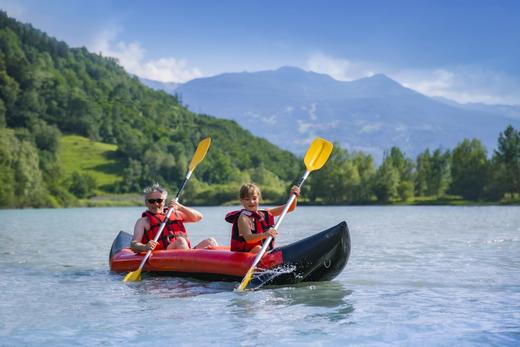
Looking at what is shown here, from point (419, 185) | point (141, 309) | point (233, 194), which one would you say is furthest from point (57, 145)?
point (141, 309)

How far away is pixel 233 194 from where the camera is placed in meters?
99.9

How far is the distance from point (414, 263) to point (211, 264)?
4.89 metres

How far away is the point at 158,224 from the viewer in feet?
35.5

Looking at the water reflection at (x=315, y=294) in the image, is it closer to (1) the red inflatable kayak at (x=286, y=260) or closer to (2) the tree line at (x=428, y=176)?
(1) the red inflatable kayak at (x=286, y=260)

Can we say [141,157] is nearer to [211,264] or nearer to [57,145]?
[57,145]

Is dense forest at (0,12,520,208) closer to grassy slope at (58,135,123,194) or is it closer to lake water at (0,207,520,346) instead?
grassy slope at (58,135,123,194)

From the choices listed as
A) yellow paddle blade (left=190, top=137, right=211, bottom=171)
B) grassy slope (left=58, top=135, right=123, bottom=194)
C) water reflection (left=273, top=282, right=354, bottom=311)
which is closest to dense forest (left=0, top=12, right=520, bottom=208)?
grassy slope (left=58, top=135, right=123, bottom=194)

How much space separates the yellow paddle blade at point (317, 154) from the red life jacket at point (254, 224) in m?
1.91

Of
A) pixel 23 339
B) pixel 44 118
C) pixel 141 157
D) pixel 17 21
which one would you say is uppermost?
pixel 17 21

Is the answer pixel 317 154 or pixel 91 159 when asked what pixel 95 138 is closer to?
pixel 91 159

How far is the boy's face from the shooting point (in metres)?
9.27

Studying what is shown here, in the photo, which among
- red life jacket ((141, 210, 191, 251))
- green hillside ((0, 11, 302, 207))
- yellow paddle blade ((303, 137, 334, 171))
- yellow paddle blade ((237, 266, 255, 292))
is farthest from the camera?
green hillside ((0, 11, 302, 207))

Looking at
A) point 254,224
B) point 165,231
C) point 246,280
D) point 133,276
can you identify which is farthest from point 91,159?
point 246,280

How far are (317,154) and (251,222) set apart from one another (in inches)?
98.7
